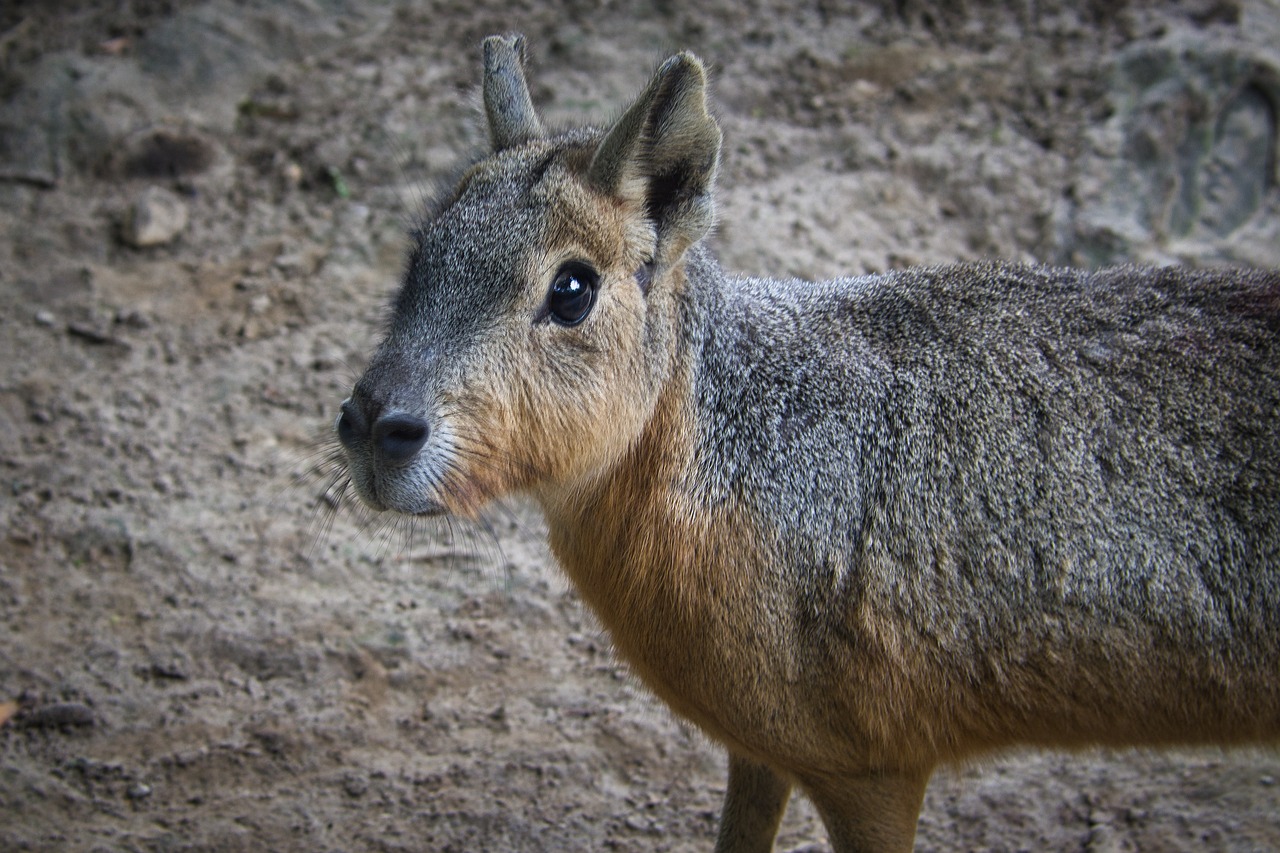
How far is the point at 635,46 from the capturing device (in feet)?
23.9

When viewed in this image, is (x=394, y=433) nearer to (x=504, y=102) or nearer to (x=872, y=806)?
(x=504, y=102)

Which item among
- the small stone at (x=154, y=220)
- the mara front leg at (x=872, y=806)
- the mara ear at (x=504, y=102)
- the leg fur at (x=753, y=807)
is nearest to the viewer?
the mara front leg at (x=872, y=806)

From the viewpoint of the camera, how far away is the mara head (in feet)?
9.73

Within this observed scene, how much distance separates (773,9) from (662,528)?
5341 mm

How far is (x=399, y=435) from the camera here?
2.89 metres

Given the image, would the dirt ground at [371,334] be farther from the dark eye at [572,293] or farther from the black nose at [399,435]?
the black nose at [399,435]

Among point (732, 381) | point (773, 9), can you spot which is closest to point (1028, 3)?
point (773, 9)

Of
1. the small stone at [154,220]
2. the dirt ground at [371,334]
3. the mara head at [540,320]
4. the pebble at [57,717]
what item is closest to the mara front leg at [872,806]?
the dirt ground at [371,334]

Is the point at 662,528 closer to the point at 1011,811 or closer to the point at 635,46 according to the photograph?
the point at 1011,811

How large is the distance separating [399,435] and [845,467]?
1248 millimetres

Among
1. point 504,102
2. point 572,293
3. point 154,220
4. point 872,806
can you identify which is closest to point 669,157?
point 572,293

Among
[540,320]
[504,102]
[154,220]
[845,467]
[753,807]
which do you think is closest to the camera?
[540,320]

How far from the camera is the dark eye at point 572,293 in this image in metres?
3.12

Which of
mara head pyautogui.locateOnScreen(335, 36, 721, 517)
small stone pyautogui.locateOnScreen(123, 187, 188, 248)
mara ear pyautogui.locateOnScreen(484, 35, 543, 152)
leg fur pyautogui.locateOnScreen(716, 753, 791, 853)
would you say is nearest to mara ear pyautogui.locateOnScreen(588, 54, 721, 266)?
mara head pyautogui.locateOnScreen(335, 36, 721, 517)
